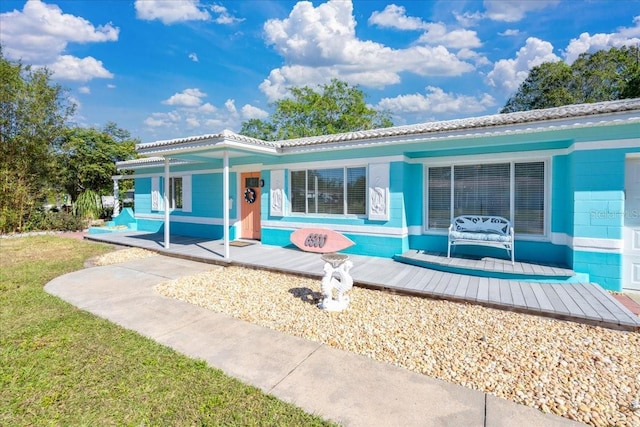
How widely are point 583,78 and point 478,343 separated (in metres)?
28.0

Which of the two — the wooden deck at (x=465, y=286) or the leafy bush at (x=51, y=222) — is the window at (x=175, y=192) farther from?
the leafy bush at (x=51, y=222)

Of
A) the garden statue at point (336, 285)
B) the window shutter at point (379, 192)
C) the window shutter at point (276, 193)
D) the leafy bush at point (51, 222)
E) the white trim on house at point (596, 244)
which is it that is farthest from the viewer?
the leafy bush at point (51, 222)

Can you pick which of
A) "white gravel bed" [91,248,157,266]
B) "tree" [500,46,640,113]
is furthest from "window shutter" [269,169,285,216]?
"tree" [500,46,640,113]

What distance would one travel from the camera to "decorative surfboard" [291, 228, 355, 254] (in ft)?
26.8

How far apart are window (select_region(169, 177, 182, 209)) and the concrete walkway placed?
298 inches

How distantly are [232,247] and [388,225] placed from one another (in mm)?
4776

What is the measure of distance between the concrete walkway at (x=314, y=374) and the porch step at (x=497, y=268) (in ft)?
12.0

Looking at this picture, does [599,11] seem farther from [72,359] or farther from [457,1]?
[72,359]

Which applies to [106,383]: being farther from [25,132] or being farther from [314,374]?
[25,132]

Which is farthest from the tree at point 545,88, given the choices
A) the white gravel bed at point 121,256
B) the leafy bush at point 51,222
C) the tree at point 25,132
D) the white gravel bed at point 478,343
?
the leafy bush at point 51,222

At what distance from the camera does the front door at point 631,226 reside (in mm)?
5512

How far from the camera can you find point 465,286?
17.9ft

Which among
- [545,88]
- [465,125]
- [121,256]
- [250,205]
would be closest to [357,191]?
[465,125]

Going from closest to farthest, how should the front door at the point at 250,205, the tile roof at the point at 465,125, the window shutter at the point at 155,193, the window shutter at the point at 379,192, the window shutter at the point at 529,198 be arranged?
the tile roof at the point at 465,125, the window shutter at the point at 529,198, the window shutter at the point at 379,192, the front door at the point at 250,205, the window shutter at the point at 155,193
